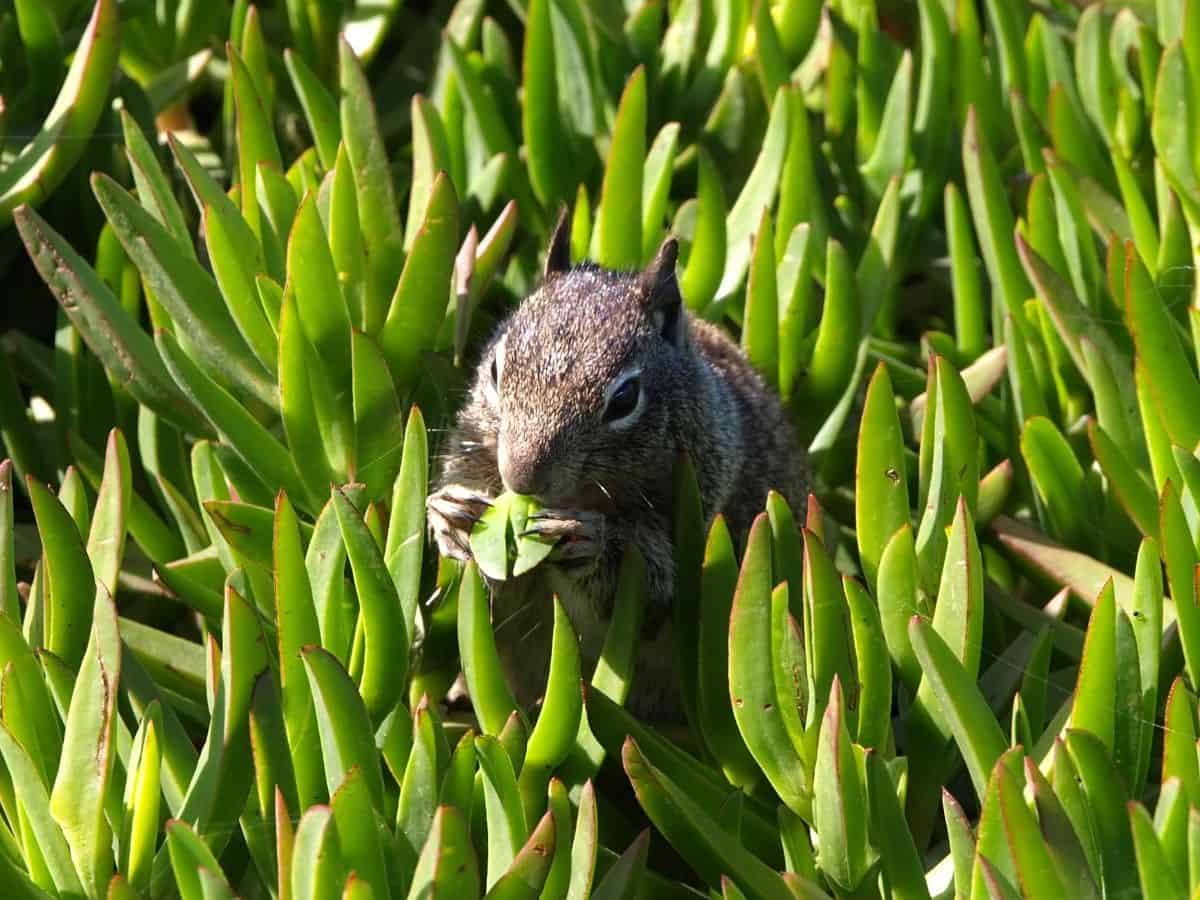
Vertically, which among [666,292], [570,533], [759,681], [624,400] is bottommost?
[759,681]

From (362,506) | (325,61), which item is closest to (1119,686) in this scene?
(362,506)

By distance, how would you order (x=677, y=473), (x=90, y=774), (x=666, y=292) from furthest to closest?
(x=666, y=292) < (x=677, y=473) < (x=90, y=774)

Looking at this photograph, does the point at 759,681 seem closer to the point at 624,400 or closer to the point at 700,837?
the point at 700,837

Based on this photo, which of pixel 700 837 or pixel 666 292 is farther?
pixel 666 292

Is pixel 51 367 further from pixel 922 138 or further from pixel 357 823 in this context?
pixel 922 138

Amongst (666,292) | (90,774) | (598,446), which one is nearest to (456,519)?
(598,446)

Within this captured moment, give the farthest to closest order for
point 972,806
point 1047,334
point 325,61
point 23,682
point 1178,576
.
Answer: point 325,61 → point 1047,334 → point 972,806 → point 1178,576 → point 23,682

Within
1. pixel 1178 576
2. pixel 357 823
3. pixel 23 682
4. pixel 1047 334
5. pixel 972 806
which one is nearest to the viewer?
pixel 357 823
